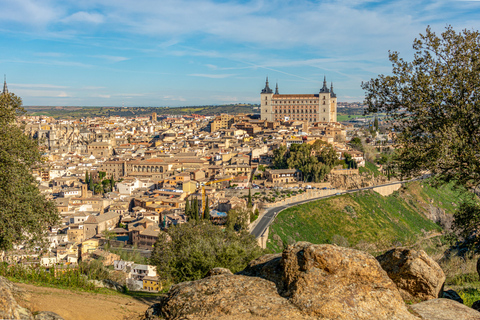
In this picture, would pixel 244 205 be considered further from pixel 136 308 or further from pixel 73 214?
pixel 136 308

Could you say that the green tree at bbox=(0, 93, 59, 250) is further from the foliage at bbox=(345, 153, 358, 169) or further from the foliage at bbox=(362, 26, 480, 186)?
the foliage at bbox=(345, 153, 358, 169)

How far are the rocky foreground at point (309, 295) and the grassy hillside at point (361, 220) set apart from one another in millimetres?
25663

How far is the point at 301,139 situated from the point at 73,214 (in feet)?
111

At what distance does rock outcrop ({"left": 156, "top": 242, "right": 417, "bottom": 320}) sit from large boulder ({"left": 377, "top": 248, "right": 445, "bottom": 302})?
50.5 inches

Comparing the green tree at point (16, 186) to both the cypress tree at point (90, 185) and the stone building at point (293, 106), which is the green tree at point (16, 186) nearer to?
the cypress tree at point (90, 185)

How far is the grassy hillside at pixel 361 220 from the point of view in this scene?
3453 cm

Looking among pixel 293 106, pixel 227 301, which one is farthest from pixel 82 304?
pixel 293 106

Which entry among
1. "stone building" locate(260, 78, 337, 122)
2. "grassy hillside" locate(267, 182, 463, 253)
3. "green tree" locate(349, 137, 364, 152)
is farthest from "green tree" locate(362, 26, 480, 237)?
"stone building" locate(260, 78, 337, 122)

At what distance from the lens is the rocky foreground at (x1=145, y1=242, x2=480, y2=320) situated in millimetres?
4680

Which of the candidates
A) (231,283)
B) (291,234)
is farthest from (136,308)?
(291,234)

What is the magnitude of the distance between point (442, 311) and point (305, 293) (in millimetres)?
1926

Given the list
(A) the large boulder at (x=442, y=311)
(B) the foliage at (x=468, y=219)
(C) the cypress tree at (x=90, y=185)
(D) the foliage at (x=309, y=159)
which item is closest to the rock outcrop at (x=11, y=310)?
(A) the large boulder at (x=442, y=311)

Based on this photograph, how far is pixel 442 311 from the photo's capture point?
538cm

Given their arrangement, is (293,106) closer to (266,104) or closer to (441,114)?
(266,104)
